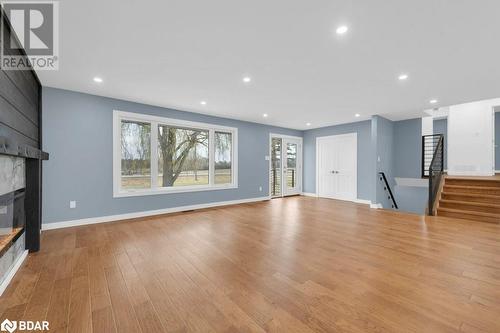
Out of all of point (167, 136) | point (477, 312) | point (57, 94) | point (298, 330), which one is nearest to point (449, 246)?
point (477, 312)

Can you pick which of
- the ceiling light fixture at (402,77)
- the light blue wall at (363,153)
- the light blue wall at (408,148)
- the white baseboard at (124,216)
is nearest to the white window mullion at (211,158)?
the white baseboard at (124,216)

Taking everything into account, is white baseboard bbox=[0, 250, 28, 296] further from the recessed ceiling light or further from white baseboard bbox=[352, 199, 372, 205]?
white baseboard bbox=[352, 199, 372, 205]

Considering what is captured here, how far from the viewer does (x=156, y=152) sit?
4.86 metres

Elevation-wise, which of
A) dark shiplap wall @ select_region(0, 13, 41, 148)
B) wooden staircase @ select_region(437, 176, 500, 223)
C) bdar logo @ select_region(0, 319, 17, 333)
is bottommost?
bdar logo @ select_region(0, 319, 17, 333)

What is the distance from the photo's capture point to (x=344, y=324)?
1.48 metres

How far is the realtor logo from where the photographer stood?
1929 millimetres

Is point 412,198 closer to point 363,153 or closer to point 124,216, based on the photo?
point 363,153

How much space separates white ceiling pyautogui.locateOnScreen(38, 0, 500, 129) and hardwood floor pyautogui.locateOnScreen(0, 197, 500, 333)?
2.51 metres

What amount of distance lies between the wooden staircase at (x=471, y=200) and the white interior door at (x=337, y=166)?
7.25 ft

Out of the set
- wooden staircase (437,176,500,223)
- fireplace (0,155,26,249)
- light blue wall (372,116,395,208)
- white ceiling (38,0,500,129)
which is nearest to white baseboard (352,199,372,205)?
light blue wall (372,116,395,208)

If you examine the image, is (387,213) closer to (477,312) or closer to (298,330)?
(477,312)

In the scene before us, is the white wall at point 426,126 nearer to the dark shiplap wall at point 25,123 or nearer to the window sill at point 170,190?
the window sill at point 170,190

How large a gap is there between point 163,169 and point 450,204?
661cm

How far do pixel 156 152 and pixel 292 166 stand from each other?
4956 millimetres
